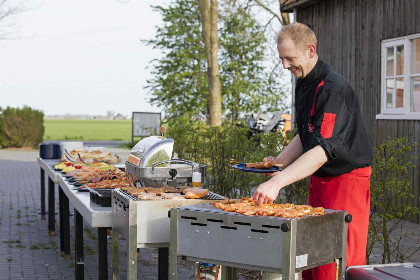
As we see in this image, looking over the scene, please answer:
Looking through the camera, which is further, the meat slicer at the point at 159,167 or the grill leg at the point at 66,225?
the grill leg at the point at 66,225

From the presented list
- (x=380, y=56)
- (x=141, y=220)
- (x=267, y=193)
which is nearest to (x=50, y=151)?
(x=141, y=220)

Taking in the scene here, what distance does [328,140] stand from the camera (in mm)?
3547

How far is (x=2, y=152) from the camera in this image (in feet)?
93.8

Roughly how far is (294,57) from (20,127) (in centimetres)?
2769

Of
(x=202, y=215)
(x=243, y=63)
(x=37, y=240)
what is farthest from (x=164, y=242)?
(x=243, y=63)

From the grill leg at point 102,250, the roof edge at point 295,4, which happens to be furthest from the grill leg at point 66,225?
the roof edge at point 295,4

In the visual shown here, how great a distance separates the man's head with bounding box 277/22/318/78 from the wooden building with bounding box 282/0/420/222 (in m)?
7.65

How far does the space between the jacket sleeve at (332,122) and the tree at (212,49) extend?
16.7 m

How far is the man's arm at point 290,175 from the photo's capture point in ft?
11.1

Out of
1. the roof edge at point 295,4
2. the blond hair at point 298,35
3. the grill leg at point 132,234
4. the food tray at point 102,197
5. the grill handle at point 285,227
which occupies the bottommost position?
the grill leg at point 132,234

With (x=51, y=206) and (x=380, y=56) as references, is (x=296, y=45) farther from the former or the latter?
(x=380, y=56)

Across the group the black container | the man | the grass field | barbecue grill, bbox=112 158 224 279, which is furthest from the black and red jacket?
the grass field

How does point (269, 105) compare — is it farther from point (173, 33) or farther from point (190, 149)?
point (190, 149)

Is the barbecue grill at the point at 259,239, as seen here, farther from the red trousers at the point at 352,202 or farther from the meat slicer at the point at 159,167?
the meat slicer at the point at 159,167
